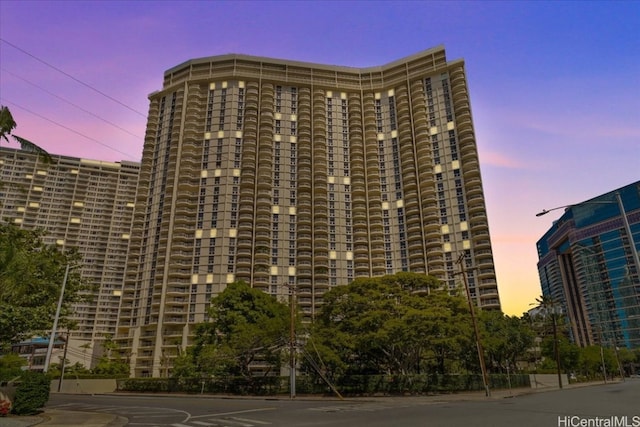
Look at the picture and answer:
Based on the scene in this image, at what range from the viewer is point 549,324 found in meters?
91.0

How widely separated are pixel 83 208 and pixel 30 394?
168683 mm

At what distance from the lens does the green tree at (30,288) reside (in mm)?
24275

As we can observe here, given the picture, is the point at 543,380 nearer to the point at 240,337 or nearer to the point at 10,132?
the point at 240,337

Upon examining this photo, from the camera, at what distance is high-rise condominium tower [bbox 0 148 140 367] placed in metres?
159

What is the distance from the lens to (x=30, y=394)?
21.4 metres

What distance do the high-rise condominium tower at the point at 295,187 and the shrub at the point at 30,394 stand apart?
72.7m

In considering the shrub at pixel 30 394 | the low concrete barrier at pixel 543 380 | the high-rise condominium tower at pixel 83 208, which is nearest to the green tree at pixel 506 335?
the low concrete barrier at pixel 543 380

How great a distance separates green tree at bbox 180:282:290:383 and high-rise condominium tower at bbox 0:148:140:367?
11265cm

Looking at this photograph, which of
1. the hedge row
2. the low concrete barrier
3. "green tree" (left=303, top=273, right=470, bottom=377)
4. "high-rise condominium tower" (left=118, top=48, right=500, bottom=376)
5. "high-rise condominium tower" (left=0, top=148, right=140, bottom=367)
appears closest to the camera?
"green tree" (left=303, top=273, right=470, bottom=377)
